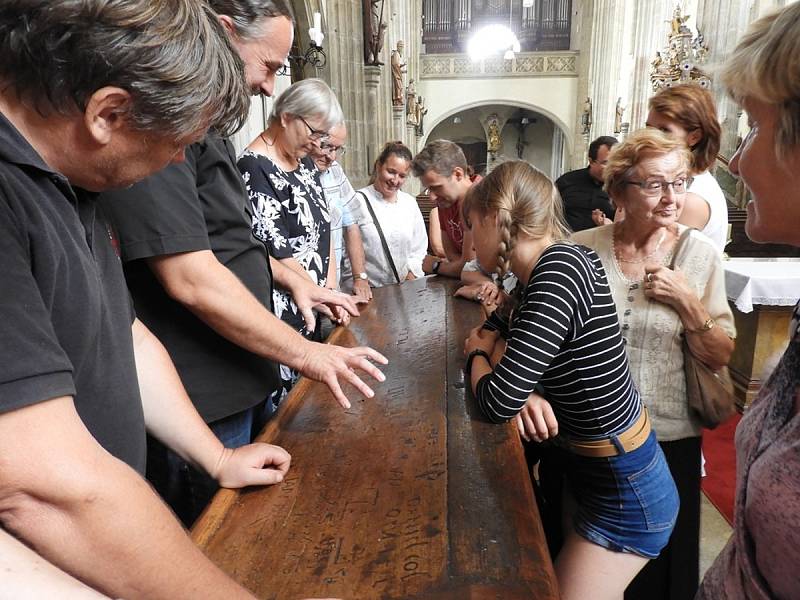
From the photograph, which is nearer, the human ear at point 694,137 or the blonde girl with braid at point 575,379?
the blonde girl with braid at point 575,379

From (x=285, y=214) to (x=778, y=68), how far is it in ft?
5.23

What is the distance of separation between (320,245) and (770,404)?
1713mm

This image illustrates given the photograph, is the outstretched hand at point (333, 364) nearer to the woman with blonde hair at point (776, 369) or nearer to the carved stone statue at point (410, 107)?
the woman with blonde hair at point (776, 369)

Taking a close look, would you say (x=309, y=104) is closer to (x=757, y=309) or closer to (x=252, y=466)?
(x=252, y=466)

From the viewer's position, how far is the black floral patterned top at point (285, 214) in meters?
1.96

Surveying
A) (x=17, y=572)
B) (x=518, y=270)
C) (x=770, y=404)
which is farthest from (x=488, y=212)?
(x=17, y=572)

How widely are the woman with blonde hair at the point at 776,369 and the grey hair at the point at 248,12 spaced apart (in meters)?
1.19

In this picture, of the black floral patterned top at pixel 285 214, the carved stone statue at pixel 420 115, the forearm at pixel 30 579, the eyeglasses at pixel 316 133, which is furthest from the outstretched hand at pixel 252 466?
the carved stone statue at pixel 420 115

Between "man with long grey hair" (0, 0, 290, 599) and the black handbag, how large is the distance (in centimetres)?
159

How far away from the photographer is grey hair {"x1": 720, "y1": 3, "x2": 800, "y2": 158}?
2.21 ft

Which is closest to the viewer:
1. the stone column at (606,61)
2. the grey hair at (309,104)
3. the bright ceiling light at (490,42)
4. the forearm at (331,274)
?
the grey hair at (309,104)

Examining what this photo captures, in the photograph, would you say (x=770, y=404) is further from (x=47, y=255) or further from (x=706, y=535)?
(x=706, y=535)

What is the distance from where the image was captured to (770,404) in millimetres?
783

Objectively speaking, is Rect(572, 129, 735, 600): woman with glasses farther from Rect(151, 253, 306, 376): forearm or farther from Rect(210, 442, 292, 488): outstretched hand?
Rect(210, 442, 292, 488): outstretched hand
